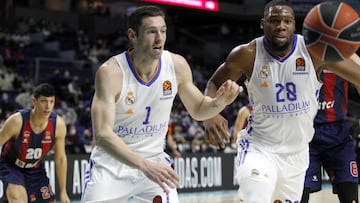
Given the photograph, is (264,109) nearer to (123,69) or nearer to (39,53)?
(123,69)

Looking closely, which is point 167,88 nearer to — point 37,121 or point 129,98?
point 129,98

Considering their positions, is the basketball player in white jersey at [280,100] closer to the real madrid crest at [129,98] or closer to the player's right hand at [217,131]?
the player's right hand at [217,131]

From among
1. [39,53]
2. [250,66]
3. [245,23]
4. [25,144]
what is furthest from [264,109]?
[245,23]

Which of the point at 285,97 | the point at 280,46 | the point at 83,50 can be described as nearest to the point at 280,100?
the point at 285,97

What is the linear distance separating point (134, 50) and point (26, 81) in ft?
41.1

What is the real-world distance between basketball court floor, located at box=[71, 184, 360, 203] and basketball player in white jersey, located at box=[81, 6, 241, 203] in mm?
5955

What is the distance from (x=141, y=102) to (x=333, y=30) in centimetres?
137

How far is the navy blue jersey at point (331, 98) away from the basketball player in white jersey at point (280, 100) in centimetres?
113

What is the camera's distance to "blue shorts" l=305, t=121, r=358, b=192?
554cm

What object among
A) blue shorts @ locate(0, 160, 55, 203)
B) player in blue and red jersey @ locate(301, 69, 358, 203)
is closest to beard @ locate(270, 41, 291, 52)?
player in blue and red jersey @ locate(301, 69, 358, 203)

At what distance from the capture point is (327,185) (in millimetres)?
13578

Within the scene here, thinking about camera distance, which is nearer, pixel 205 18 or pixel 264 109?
pixel 264 109

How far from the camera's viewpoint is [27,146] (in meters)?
6.46

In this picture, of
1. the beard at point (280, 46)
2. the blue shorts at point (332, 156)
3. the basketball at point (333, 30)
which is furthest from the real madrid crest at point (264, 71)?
the blue shorts at point (332, 156)
